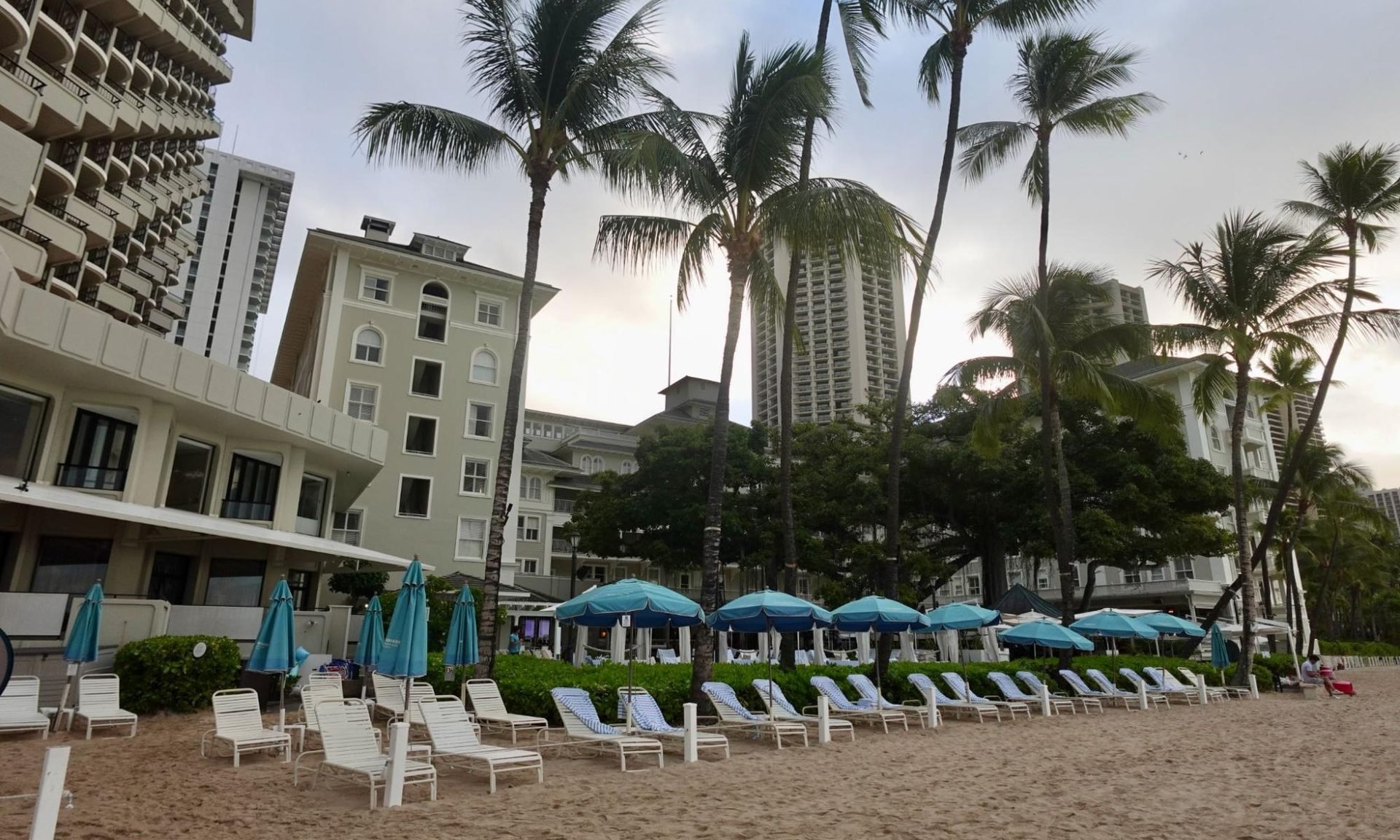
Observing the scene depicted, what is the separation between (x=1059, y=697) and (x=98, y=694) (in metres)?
18.3

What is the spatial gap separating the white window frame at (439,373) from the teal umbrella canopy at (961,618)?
22399mm

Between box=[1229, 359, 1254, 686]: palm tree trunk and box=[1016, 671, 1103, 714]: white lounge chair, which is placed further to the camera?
box=[1229, 359, 1254, 686]: palm tree trunk

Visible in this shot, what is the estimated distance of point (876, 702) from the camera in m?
14.9

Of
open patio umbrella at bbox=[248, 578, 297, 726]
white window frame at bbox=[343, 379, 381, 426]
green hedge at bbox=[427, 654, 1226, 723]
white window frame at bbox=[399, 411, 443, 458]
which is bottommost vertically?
green hedge at bbox=[427, 654, 1226, 723]

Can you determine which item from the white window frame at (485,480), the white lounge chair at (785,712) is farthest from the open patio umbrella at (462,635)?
the white window frame at (485,480)

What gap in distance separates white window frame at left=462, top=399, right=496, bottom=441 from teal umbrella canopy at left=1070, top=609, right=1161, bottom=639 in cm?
2242

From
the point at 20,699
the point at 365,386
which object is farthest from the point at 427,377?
the point at 20,699

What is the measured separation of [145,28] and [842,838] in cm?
3627

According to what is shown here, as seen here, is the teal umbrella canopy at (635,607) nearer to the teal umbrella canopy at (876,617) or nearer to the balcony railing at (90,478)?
the teal umbrella canopy at (876,617)

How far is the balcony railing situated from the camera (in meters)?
17.2

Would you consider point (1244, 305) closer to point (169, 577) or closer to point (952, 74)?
point (952, 74)

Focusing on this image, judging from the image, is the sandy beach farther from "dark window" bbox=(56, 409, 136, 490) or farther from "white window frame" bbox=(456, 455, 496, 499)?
"white window frame" bbox=(456, 455, 496, 499)

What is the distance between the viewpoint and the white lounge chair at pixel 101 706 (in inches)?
423

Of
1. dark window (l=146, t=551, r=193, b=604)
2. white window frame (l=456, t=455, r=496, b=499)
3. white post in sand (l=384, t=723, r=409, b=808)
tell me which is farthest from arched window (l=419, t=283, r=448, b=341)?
white post in sand (l=384, t=723, r=409, b=808)
